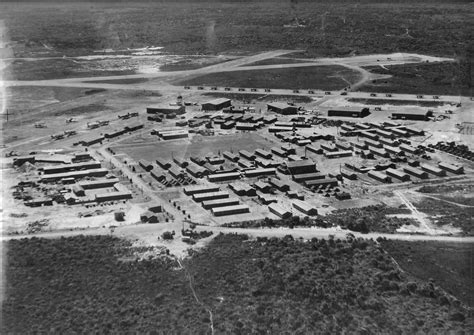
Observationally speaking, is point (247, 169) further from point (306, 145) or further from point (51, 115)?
point (51, 115)

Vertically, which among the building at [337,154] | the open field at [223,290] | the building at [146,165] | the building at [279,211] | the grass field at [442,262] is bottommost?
the building at [337,154]

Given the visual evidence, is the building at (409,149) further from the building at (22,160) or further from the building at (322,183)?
the building at (22,160)

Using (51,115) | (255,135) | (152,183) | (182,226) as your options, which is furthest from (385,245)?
(51,115)

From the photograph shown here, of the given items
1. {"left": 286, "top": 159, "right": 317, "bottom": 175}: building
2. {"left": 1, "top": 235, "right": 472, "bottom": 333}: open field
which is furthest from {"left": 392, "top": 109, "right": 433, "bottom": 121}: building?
{"left": 1, "top": 235, "right": 472, "bottom": 333}: open field

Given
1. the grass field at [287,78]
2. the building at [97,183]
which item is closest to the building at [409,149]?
the building at [97,183]

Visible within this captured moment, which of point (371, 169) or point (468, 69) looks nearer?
point (371, 169)

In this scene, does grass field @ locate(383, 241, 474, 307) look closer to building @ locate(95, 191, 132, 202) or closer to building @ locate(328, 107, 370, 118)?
building @ locate(95, 191, 132, 202)

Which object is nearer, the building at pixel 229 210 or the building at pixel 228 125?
the building at pixel 229 210

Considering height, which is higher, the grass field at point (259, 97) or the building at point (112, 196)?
the building at point (112, 196)
